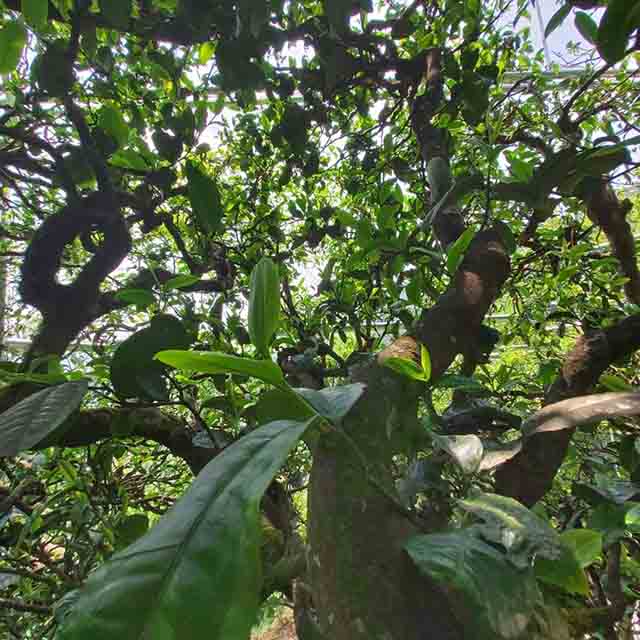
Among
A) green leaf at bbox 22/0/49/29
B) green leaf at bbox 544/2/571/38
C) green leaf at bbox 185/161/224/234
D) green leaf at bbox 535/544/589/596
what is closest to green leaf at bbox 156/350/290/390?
green leaf at bbox 535/544/589/596

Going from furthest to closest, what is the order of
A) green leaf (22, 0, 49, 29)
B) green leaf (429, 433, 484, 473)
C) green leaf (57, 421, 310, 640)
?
green leaf (22, 0, 49, 29)
green leaf (429, 433, 484, 473)
green leaf (57, 421, 310, 640)

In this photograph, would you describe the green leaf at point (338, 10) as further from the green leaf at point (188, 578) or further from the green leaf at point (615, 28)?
the green leaf at point (188, 578)

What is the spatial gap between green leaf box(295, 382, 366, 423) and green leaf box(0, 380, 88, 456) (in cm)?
21

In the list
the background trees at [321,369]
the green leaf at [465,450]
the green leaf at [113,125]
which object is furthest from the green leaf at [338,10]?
the green leaf at [465,450]

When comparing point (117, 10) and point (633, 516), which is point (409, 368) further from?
point (117, 10)

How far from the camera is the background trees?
0.32 m

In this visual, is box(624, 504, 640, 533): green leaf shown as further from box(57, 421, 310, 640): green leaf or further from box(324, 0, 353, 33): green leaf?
box(324, 0, 353, 33): green leaf

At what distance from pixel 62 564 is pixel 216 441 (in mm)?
453

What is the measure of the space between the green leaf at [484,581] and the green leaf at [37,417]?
0.30m

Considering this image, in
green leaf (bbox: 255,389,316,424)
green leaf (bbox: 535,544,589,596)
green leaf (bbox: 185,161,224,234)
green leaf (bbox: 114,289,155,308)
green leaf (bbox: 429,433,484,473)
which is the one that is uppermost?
green leaf (bbox: 185,161,224,234)

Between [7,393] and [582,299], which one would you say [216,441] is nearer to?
[7,393]

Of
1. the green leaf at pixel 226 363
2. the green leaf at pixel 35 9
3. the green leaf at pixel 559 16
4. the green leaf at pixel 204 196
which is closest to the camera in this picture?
the green leaf at pixel 226 363

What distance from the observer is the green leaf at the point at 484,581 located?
30 cm

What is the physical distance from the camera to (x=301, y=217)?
1.33 metres
